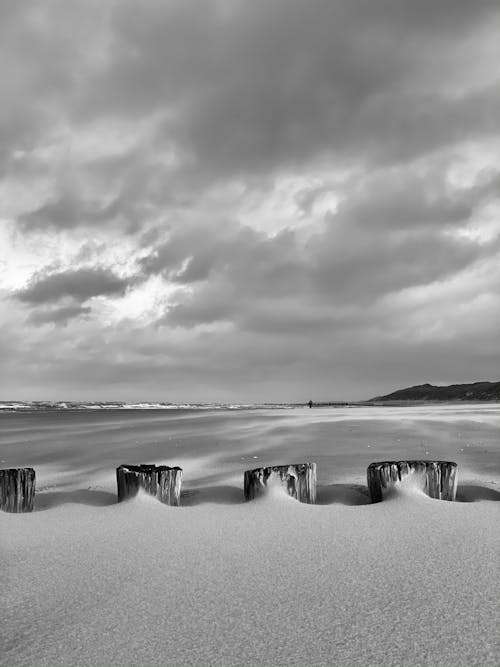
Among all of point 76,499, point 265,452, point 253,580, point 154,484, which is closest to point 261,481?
point 154,484

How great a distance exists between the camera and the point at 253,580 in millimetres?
2674

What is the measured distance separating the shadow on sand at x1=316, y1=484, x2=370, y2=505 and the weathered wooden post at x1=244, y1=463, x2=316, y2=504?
44 cm

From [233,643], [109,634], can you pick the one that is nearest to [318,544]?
[233,643]

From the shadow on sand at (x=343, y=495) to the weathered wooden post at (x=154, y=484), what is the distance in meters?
1.42

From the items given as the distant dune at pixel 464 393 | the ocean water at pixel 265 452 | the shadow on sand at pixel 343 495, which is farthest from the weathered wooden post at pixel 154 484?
the distant dune at pixel 464 393

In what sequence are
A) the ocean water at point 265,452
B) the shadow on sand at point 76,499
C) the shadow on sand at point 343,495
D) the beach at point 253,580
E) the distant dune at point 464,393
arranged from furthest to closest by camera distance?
the distant dune at point 464,393 → the ocean water at point 265,452 → the shadow on sand at point 343,495 → the shadow on sand at point 76,499 → the beach at point 253,580

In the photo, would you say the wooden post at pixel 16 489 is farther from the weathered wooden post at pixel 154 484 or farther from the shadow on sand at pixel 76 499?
the weathered wooden post at pixel 154 484

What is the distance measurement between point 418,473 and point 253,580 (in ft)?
7.38

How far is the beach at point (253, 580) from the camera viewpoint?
198 centimetres

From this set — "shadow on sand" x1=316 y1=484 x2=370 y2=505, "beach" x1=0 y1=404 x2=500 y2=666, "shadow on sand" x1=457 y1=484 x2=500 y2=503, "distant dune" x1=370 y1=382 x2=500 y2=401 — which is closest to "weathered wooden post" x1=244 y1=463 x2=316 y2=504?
"beach" x1=0 y1=404 x2=500 y2=666

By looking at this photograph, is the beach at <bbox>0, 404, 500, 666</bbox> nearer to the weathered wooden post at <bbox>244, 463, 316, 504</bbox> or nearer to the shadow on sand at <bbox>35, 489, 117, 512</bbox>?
the shadow on sand at <bbox>35, 489, 117, 512</bbox>

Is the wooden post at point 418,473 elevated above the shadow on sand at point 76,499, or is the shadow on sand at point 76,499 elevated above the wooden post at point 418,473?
the wooden post at point 418,473

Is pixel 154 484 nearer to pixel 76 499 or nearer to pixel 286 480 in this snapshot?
pixel 76 499

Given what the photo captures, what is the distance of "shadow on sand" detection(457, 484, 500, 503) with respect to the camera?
189 inches
